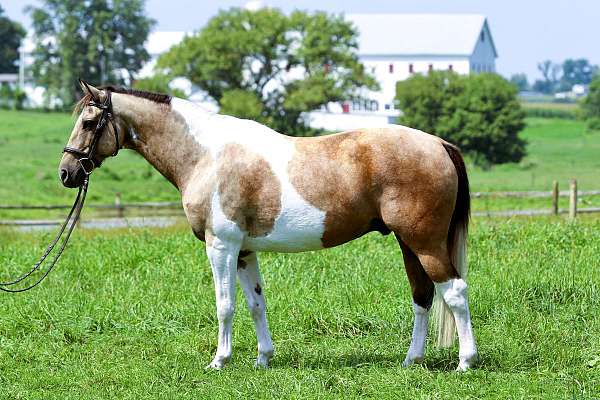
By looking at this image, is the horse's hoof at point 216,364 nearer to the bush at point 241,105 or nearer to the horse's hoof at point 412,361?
the horse's hoof at point 412,361

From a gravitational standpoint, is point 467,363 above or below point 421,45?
below

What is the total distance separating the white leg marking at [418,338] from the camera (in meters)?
6.94

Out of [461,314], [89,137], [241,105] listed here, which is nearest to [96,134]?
[89,137]

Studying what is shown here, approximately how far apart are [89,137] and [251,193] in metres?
1.35

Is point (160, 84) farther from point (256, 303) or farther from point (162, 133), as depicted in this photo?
point (256, 303)

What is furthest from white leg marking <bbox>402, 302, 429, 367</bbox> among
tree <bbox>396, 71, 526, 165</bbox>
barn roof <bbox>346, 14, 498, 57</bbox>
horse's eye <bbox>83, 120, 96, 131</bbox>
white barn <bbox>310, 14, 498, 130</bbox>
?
barn roof <bbox>346, 14, 498, 57</bbox>

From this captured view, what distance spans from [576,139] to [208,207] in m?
71.9

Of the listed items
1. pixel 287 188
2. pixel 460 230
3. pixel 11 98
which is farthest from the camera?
pixel 11 98

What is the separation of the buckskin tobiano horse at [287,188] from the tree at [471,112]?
50394 mm

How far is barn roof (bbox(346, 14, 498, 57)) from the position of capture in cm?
8388

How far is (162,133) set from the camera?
281 inches

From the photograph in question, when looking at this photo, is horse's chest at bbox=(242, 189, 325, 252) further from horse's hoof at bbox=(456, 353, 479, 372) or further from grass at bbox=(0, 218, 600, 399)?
horse's hoof at bbox=(456, 353, 479, 372)

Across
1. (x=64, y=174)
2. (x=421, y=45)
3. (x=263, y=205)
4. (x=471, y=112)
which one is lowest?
(x=471, y=112)

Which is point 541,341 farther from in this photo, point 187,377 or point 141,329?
point 141,329
